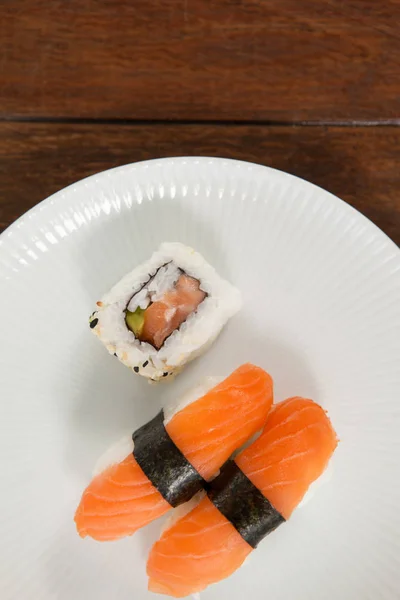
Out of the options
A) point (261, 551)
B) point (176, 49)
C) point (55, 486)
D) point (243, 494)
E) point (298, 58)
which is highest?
point (176, 49)

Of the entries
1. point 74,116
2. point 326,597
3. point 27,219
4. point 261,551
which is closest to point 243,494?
point 261,551

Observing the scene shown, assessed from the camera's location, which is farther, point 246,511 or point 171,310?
point 171,310

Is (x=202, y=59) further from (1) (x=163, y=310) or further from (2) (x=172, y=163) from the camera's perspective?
(1) (x=163, y=310)

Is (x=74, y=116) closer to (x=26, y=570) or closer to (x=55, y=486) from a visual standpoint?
(x=55, y=486)

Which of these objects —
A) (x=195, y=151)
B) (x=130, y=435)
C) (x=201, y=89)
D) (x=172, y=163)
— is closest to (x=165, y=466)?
(x=130, y=435)

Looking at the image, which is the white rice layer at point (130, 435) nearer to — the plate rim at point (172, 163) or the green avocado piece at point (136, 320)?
the green avocado piece at point (136, 320)

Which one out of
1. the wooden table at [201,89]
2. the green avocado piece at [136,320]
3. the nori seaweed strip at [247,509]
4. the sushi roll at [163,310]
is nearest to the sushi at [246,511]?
the nori seaweed strip at [247,509]
